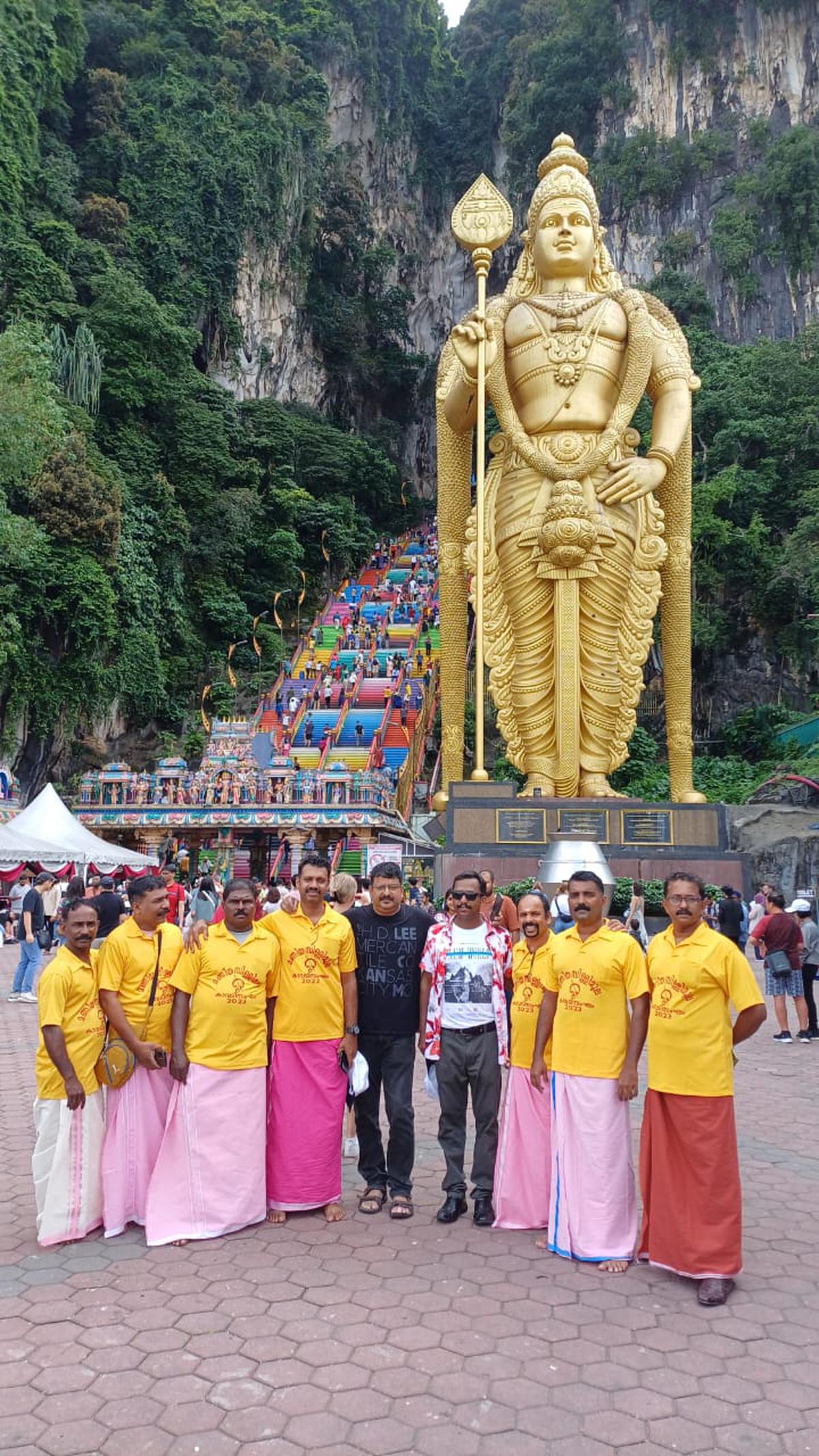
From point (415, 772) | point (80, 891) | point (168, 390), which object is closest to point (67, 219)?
point (168, 390)

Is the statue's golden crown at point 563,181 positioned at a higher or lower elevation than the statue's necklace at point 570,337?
higher

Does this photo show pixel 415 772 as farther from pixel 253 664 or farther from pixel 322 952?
pixel 322 952

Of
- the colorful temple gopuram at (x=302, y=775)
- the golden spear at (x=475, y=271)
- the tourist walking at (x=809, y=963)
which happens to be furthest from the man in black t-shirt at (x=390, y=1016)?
the colorful temple gopuram at (x=302, y=775)

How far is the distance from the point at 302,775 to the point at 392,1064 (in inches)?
598

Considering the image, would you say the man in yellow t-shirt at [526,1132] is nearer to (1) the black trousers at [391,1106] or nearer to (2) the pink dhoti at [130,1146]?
(1) the black trousers at [391,1106]

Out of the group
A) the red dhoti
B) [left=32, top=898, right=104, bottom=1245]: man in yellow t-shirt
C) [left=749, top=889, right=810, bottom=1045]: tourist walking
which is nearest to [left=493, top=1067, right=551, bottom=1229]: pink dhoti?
the red dhoti

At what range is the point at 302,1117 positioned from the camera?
3.33 metres

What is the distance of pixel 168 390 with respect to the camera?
1055 inches

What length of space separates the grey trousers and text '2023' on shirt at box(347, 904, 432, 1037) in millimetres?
162

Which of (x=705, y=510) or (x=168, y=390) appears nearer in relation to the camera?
(x=705, y=510)

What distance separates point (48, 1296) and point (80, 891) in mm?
3667

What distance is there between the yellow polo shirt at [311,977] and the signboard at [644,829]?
7530 millimetres

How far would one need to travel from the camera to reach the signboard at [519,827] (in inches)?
412

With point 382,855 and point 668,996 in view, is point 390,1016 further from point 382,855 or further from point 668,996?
point 382,855
